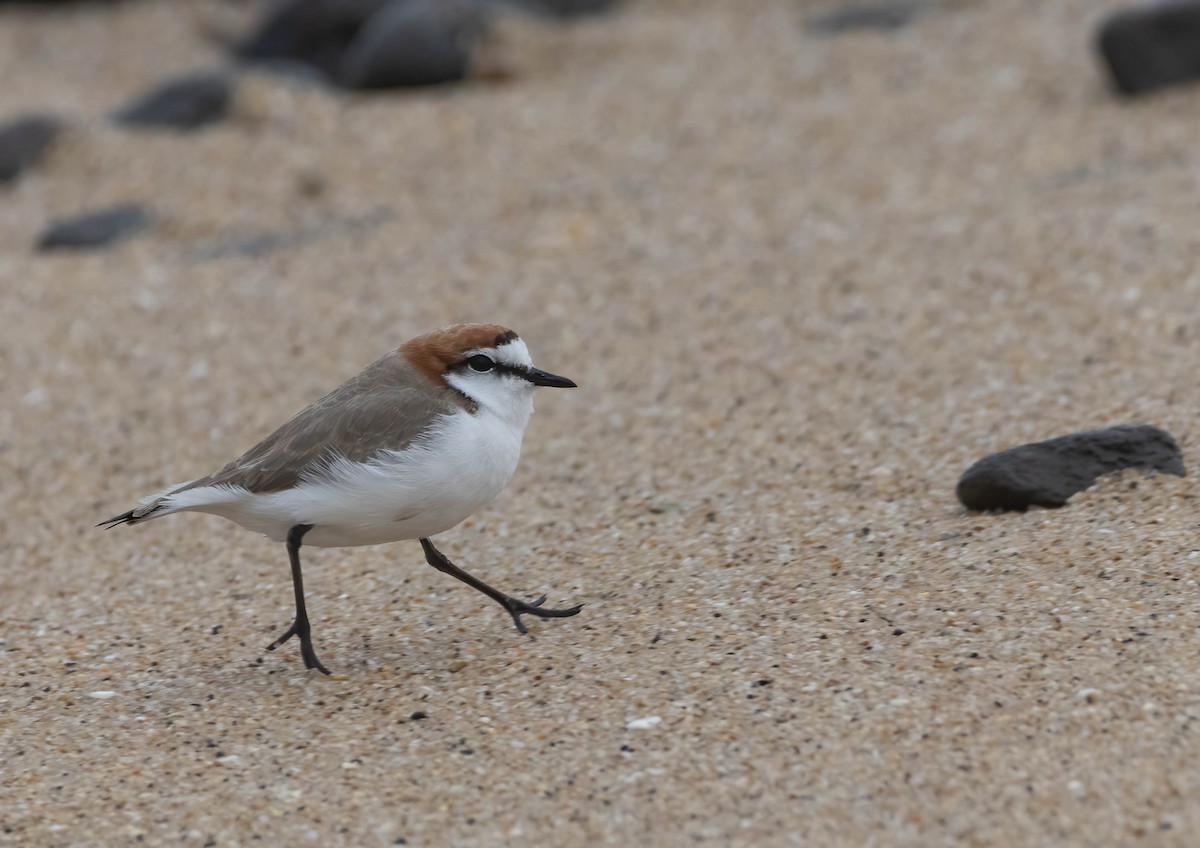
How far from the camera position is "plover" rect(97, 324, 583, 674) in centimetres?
418

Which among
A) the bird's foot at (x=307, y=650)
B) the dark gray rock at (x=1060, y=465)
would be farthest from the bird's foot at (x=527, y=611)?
the dark gray rock at (x=1060, y=465)

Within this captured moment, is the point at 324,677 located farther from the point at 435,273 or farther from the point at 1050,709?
the point at 435,273

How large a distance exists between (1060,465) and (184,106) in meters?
7.73

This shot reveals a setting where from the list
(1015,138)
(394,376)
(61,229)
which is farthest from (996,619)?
(61,229)

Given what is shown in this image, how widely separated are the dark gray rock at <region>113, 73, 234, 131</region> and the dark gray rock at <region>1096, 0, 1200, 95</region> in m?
6.20

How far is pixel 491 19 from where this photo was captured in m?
12.3

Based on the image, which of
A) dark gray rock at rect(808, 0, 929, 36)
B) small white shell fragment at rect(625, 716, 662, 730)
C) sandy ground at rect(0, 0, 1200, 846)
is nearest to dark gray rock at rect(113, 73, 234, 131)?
sandy ground at rect(0, 0, 1200, 846)

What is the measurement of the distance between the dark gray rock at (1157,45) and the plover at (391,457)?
6.58 metres

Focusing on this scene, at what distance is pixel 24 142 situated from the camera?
10.4 meters

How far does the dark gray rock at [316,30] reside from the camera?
12922 millimetres

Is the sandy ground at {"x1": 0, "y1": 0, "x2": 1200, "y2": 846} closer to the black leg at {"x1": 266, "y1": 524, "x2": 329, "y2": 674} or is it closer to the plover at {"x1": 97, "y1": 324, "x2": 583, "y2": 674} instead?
the black leg at {"x1": 266, "y1": 524, "x2": 329, "y2": 674}

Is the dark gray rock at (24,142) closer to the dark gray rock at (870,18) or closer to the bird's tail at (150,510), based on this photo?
the dark gray rock at (870,18)

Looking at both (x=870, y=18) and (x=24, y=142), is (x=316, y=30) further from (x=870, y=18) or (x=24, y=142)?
(x=870, y=18)

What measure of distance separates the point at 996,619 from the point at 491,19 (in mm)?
9314
